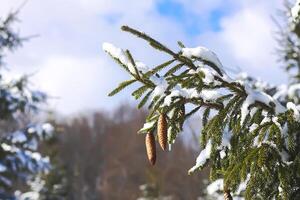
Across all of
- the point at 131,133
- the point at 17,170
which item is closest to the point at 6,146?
the point at 17,170

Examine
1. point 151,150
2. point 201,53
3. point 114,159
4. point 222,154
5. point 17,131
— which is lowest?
point 151,150

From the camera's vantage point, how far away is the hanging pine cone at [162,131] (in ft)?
7.52

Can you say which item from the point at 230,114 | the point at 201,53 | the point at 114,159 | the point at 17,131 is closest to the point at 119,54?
the point at 201,53

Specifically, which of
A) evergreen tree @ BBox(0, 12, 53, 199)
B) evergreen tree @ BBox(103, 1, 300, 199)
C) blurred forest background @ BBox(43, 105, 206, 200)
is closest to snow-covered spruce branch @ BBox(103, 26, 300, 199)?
evergreen tree @ BBox(103, 1, 300, 199)

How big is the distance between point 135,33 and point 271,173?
3.04ft

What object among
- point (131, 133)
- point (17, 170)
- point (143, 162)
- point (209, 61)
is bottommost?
point (209, 61)

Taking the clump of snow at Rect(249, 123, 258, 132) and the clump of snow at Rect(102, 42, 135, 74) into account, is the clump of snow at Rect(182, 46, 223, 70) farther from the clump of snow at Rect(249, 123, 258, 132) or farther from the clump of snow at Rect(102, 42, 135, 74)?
the clump of snow at Rect(249, 123, 258, 132)

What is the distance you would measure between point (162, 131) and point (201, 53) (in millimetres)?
384

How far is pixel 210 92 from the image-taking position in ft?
8.34

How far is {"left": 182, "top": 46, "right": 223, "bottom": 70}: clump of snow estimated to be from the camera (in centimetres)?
239

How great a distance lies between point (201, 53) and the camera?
239 cm

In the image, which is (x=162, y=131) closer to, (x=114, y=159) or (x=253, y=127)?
(x=253, y=127)

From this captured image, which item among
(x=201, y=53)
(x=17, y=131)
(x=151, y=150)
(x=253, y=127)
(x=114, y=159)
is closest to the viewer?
(x=151, y=150)

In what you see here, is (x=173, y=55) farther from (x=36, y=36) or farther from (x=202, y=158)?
(x=36, y=36)
